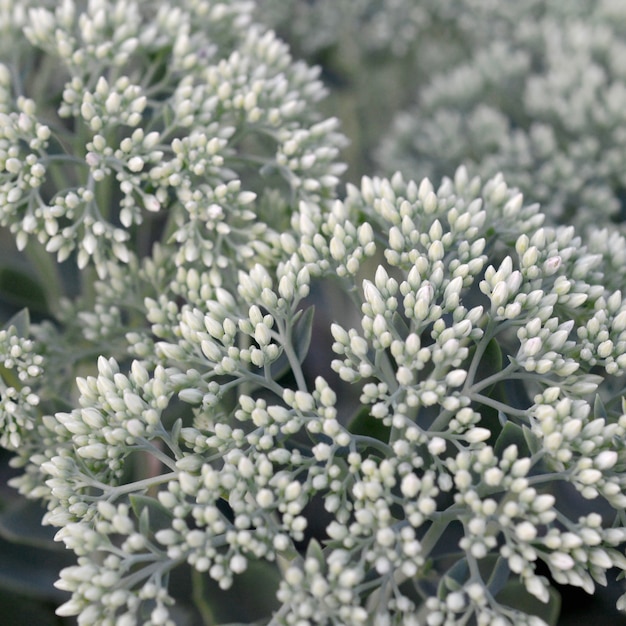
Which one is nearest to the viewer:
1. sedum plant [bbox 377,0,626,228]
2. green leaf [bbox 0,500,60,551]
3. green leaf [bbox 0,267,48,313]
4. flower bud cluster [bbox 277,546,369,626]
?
flower bud cluster [bbox 277,546,369,626]

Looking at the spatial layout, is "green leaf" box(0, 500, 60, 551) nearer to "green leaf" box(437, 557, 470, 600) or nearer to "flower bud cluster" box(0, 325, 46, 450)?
"flower bud cluster" box(0, 325, 46, 450)

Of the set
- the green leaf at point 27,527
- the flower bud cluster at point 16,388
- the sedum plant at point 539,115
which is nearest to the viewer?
the flower bud cluster at point 16,388

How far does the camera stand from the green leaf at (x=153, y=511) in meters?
0.93

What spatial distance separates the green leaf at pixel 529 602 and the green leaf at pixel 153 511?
503mm

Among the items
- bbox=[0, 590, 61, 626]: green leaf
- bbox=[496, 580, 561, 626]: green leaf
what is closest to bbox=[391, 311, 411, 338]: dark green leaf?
bbox=[496, 580, 561, 626]: green leaf

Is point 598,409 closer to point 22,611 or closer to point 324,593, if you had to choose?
point 324,593

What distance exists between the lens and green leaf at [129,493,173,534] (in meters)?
0.93

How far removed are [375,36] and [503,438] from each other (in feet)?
4.66

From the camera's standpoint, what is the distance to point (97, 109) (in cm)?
115

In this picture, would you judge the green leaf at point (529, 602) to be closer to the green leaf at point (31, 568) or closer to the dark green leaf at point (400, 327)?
the dark green leaf at point (400, 327)

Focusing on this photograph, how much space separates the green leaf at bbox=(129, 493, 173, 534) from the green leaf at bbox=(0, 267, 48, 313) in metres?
0.69

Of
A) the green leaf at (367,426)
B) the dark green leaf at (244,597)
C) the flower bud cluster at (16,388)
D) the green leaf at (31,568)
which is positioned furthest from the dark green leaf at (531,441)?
the green leaf at (31,568)

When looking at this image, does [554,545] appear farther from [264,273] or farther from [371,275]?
[371,275]

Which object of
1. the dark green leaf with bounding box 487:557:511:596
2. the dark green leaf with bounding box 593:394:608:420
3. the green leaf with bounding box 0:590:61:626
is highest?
the dark green leaf with bounding box 593:394:608:420
